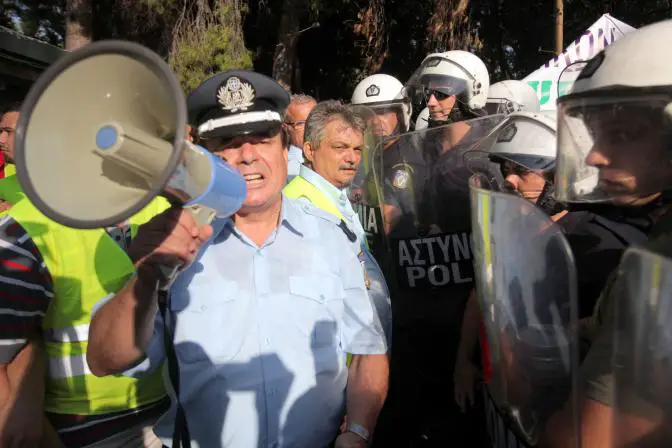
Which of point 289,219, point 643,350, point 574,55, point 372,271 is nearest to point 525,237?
point 643,350

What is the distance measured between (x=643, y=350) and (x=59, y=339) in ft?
5.56

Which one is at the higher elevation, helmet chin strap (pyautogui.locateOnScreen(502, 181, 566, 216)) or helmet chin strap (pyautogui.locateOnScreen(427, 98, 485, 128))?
helmet chin strap (pyautogui.locateOnScreen(427, 98, 485, 128))

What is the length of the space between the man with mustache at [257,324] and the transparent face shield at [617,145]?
2.83 feet

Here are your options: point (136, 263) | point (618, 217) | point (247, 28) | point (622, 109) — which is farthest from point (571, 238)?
point (247, 28)

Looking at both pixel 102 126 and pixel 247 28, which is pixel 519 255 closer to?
pixel 102 126

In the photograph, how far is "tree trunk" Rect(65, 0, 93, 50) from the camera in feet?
33.9

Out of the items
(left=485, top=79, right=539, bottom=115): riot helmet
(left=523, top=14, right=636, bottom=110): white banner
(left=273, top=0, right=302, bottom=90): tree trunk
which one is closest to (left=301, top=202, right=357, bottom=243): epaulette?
(left=485, top=79, right=539, bottom=115): riot helmet

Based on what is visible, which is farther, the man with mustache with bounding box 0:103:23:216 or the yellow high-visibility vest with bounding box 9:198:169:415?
the man with mustache with bounding box 0:103:23:216

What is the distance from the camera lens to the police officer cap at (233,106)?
1979mm

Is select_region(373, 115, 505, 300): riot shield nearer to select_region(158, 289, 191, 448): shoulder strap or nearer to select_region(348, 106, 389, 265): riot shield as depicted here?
select_region(348, 106, 389, 265): riot shield

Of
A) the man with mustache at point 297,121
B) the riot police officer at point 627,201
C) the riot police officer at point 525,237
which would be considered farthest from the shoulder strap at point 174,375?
the man with mustache at point 297,121

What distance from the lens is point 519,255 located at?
1.26m

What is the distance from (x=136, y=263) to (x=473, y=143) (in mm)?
2010

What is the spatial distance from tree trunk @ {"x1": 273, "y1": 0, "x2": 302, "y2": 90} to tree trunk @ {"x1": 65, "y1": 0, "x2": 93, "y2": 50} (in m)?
3.32
